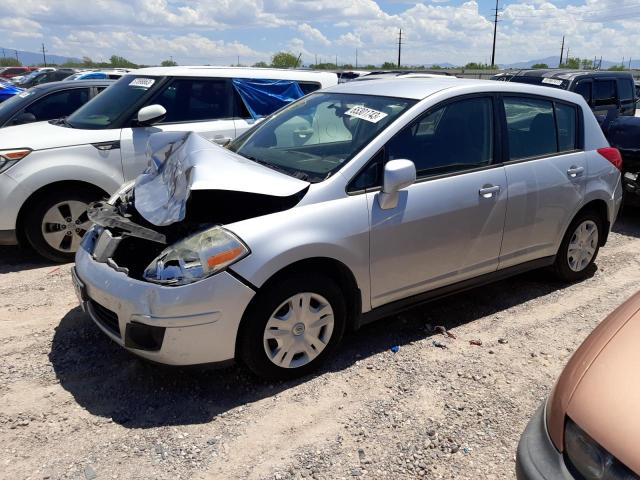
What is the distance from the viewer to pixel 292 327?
3.18 meters

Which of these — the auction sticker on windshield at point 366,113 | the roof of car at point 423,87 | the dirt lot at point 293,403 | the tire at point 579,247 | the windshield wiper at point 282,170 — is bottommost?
the dirt lot at point 293,403

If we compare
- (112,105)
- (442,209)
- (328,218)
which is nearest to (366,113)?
(442,209)

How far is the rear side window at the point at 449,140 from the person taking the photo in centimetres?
355

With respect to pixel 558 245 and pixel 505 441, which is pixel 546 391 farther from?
pixel 558 245

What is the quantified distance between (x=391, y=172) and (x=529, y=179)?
1.45 metres

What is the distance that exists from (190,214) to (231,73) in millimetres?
3315

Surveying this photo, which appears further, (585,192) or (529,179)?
(585,192)

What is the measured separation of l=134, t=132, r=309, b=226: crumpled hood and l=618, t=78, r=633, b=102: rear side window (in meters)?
10.2

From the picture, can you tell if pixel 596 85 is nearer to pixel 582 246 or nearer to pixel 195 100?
pixel 582 246

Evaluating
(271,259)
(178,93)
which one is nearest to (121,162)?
(178,93)

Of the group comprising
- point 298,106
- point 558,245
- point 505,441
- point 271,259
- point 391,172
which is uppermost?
point 298,106

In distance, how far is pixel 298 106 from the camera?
4.37 m

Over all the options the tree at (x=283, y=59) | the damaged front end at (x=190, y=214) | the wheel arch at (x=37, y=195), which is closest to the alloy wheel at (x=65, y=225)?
the wheel arch at (x=37, y=195)

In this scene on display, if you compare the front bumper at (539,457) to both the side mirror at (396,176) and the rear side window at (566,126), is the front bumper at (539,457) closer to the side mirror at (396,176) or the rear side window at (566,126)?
the side mirror at (396,176)
